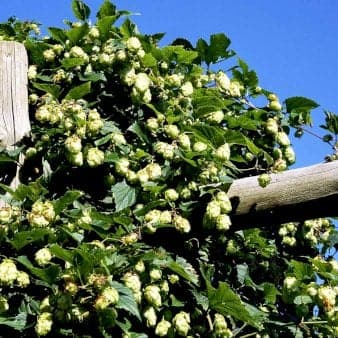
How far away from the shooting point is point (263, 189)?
2.74 meters

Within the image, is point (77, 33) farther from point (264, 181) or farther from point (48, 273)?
point (48, 273)

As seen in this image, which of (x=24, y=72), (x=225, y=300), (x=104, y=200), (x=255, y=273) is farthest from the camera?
(x=255, y=273)

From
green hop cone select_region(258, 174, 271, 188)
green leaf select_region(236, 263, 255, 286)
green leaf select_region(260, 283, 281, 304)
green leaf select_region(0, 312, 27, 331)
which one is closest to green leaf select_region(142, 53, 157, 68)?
green hop cone select_region(258, 174, 271, 188)

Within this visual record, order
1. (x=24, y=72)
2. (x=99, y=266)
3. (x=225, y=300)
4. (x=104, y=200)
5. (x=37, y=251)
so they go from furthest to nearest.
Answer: (x=24, y=72)
(x=104, y=200)
(x=225, y=300)
(x=37, y=251)
(x=99, y=266)

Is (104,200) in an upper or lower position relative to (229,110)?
lower

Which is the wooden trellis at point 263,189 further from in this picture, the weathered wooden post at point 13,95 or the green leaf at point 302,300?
the green leaf at point 302,300

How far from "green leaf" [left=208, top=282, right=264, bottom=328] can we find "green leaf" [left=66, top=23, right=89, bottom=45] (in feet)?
3.86

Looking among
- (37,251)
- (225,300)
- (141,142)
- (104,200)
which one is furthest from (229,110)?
(37,251)

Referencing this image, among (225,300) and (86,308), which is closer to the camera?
(86,308)

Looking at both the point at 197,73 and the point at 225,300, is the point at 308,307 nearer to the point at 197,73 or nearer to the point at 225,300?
the point at 225,300

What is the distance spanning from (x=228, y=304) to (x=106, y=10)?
139 cm

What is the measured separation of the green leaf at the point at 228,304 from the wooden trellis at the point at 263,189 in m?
0.26

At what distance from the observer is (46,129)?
2.95m

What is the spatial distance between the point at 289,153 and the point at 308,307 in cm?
67
